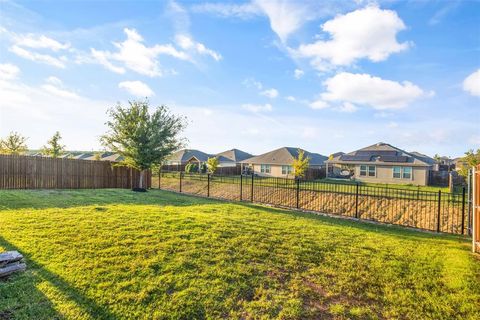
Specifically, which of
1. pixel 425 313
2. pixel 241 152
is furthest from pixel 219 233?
pixel 241 152

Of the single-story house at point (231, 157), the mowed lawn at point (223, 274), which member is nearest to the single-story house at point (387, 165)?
the single-story house at point (231, 157)

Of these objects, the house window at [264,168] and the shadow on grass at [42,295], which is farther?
the house window at [264,168]

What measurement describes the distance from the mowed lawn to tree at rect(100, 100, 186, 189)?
9.68 meters

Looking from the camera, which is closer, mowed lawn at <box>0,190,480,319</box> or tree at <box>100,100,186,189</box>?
mowed lawn at <box>0,190,480,319</box>

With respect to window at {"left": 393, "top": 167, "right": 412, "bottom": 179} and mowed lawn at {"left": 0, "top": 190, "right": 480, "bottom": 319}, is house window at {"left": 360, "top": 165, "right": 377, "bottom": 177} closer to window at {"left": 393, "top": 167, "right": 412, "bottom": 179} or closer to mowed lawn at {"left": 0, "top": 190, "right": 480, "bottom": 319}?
window at {"left": 393, "top": 167, "right": 412, "bottom": 179}

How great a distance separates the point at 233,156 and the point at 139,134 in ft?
89.6

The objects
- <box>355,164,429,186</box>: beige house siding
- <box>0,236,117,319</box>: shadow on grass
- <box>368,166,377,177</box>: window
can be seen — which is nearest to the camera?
<box>0,236,117,319</box>: shadow on grass

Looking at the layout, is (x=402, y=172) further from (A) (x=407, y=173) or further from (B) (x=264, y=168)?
(B) (x=264, y=168)

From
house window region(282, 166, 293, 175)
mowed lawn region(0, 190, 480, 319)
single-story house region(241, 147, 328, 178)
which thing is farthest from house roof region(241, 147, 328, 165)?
mowed lawn region(0, 190, 480, 319)

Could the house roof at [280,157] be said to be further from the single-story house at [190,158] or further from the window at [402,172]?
the window at [402,172]

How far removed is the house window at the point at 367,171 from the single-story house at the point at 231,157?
1700 cm

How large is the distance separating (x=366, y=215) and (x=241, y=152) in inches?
1336

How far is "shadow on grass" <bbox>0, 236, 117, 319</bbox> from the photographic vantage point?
2938 mm

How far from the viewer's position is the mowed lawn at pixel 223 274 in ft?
10.3
